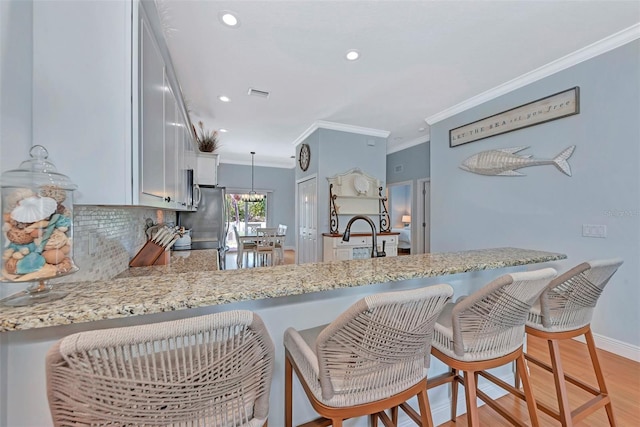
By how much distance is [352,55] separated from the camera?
8.46 ft

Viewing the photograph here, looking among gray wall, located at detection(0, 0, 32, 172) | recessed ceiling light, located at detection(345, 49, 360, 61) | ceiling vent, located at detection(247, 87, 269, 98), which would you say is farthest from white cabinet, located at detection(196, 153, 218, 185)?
gray wall, located at detection(0, 0, 32, 172)

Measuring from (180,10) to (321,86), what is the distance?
64.7 inches

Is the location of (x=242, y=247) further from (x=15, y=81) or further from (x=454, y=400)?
(x=15, y=81)

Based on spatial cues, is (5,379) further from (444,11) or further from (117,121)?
(444,11)

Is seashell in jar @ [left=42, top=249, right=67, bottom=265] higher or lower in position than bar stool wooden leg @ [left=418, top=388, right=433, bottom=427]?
higher

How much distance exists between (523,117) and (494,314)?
10.0ft

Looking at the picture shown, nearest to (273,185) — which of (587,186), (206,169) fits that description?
(206,169)

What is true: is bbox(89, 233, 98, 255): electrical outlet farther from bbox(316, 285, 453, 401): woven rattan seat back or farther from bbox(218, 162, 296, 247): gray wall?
bbox(218, 162, 296, 247): gray wall

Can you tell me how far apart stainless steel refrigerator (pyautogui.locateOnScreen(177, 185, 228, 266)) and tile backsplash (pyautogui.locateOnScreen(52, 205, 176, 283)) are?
212cm

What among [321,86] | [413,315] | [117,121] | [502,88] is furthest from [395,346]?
[502,88]

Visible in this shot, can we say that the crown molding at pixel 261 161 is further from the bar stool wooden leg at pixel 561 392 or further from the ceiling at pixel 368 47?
the bar stool wooden leg at pixel 561 392

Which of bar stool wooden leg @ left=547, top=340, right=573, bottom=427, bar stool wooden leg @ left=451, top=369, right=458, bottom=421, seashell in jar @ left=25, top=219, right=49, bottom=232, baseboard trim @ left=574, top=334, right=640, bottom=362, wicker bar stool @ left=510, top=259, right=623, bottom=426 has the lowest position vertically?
baseboard trim @ left=574, top=334, right=640, bottom=362

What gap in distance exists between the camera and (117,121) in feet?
3.48

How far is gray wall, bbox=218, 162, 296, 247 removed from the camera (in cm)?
779
